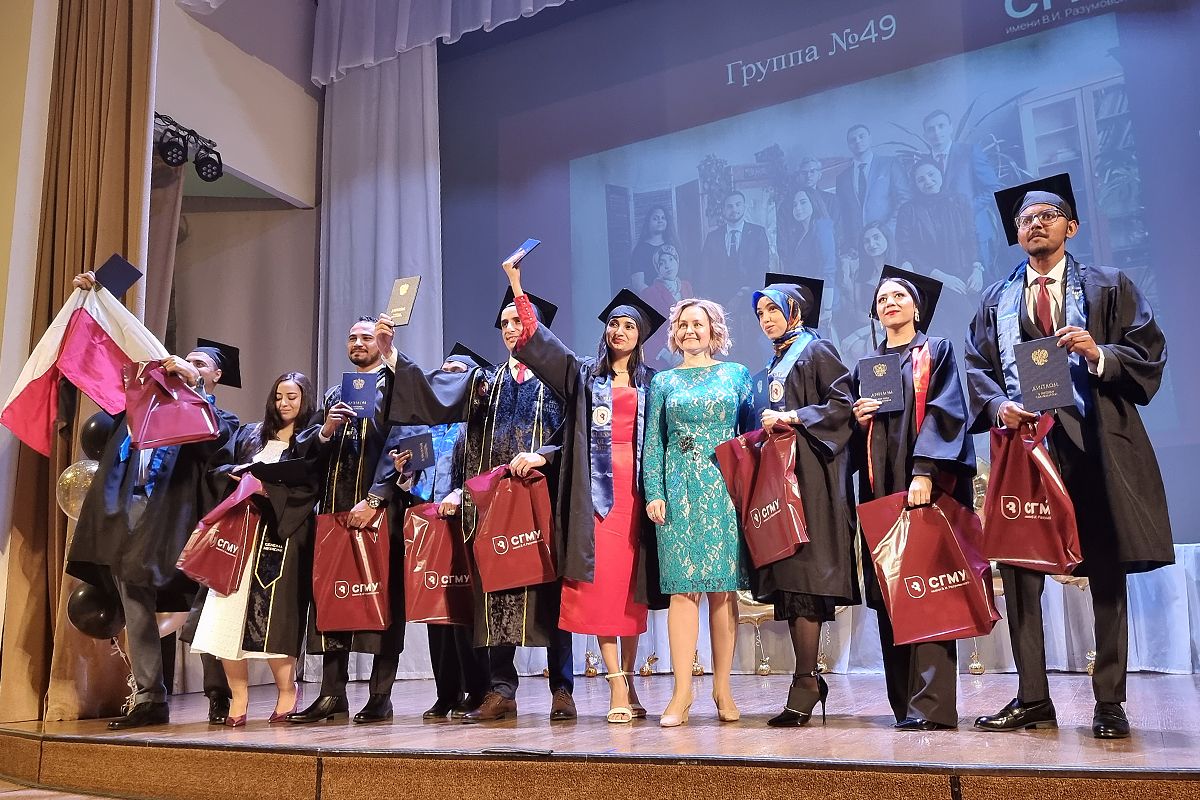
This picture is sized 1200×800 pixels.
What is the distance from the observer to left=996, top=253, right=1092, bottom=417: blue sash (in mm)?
2793

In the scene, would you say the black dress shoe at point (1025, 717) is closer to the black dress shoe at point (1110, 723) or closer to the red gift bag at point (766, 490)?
the black dress shoe at point (1110, 723)

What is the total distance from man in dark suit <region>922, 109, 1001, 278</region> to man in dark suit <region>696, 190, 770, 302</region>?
1136mm

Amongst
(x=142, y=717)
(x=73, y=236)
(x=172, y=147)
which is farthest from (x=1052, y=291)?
(x=172, y=147)

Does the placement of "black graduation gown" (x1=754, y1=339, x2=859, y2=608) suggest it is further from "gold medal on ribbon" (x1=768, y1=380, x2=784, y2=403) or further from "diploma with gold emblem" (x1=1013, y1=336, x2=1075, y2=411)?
"diploma with gold emblem" (x1=1013, y1=336, x2=1075, y2=411)

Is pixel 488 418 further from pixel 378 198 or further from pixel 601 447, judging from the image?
pixel 378 198

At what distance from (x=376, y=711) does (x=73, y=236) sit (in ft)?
8.96

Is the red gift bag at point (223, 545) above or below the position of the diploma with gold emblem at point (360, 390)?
below

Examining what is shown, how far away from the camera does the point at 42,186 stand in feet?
15.7

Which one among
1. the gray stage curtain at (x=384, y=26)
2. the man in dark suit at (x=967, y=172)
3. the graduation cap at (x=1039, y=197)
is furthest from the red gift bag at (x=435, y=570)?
the gray stage curtain at (x=384, y=26)

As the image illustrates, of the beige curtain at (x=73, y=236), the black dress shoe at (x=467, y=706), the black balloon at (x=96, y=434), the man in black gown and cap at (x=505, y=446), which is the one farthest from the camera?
the beige curtain at (x=73, y=236)

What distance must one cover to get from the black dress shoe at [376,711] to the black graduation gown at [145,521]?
93 centimetres

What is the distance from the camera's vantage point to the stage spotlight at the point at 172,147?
6316 mm

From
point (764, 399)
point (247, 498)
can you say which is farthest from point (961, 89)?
point (247, 498)

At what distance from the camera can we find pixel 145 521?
390 cm
